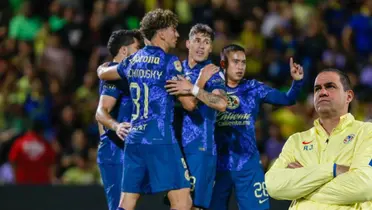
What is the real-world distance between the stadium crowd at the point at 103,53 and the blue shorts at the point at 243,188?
11.5 ft

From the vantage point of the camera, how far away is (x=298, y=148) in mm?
6078

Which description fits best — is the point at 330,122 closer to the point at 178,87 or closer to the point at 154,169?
the point at 178,87

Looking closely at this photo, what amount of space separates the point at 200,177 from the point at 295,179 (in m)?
1.83

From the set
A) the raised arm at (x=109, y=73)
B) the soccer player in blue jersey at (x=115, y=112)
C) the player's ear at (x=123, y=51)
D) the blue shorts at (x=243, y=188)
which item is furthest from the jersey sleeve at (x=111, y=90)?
the blue shorts at (x=243, y=188)

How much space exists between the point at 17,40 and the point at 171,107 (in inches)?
302

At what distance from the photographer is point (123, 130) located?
7227 mm

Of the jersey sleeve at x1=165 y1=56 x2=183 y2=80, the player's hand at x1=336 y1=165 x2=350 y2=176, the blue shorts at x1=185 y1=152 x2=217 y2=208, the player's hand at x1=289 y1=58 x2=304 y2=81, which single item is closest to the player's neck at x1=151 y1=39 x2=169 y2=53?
the jersey sleeve at x1=165 y1=56 x2=183 y2=80

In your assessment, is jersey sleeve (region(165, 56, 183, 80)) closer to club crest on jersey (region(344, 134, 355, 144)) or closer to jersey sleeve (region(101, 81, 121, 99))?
jersey sleeve (region(101, 81, 121, 99))

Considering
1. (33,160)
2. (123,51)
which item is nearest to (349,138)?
(123,51)

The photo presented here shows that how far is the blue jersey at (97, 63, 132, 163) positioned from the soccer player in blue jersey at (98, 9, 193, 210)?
660mm

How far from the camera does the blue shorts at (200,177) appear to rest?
755 cm

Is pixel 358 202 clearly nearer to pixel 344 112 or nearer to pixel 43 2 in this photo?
pixel 344 112

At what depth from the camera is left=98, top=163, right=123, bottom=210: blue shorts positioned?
25.8 ft

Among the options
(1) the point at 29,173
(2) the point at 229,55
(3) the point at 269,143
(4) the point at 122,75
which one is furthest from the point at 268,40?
(4) the point at 122,75
